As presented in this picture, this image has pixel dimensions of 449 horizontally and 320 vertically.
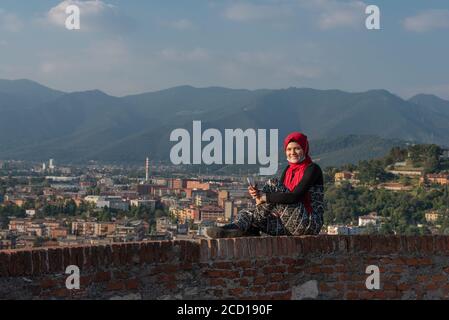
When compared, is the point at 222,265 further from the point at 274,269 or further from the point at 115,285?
the point at 115,285

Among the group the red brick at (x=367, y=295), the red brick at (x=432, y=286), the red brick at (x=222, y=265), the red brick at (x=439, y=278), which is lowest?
the red brick at (x=367, y=295)

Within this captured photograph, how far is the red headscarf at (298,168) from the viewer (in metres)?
4.29

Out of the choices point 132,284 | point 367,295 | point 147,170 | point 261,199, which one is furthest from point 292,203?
point 147,170

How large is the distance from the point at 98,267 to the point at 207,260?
57 cm

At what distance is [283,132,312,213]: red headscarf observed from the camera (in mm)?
4289

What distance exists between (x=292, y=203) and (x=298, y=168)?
234 millimetres

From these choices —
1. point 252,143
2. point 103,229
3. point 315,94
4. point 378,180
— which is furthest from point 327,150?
point 315,94

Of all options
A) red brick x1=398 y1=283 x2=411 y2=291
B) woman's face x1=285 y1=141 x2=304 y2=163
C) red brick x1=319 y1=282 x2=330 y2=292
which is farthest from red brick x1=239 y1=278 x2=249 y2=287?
red brick x1=398 y1=283 x2=411 y2=291

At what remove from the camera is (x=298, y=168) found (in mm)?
4355

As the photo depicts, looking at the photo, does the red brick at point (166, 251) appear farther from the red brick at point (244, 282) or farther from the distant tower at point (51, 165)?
the distant tower at point (51, 165)

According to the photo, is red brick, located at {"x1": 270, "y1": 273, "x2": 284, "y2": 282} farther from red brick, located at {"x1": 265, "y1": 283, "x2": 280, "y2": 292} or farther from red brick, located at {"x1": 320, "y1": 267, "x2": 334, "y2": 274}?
red brick, located at {"x1": 320, "y1": 267, "x2": 334, "y2": 274}

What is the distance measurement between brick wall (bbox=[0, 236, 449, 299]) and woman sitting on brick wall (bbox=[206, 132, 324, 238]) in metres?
0.18

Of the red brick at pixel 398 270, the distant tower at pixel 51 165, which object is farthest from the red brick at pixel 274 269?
the distant tower at pixel 51 165
